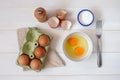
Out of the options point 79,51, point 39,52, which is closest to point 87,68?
point 79,51

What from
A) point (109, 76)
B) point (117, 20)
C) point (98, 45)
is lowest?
point (109, 76)

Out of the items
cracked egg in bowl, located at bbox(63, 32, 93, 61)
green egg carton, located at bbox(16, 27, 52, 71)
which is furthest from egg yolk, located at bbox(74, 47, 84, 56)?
green egg carton, located at bbox(16, 27, 52, 71)

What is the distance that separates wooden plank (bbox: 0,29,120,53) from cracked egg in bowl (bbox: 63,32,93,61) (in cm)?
3

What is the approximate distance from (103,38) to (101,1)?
0.16 m

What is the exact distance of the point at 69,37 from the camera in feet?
3.15

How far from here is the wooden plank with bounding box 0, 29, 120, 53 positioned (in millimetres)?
984

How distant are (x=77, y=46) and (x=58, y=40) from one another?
0.27ft

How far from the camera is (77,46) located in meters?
0.98

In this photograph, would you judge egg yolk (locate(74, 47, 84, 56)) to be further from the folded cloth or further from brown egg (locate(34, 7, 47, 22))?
brown egg (locate(34, 7, 47, 22))

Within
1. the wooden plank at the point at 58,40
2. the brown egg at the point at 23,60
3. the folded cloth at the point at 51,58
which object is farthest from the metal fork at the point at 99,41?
the brown egg at the point at 23,60

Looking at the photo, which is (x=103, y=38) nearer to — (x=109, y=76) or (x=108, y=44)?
(x=108, y=44)

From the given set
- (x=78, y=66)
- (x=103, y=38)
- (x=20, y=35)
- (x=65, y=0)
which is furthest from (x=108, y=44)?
(x=20, y=35)

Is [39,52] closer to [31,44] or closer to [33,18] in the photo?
[31,44]

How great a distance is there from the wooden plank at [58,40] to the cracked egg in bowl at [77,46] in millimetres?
30
